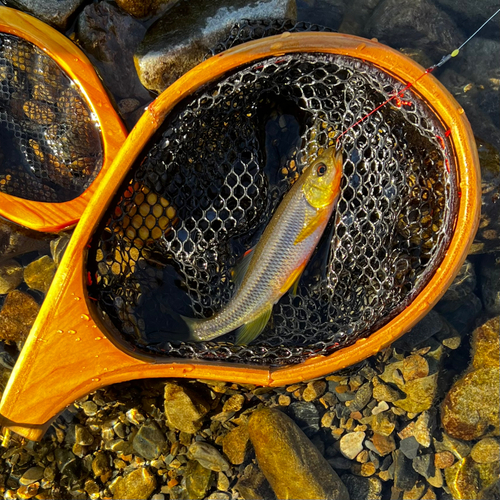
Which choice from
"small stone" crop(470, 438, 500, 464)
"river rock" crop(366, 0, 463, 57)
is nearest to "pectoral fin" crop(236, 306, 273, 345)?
"small stone" crop(470, 438, 500, 464)

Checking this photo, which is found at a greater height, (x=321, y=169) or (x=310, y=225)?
(x=321, y=169)

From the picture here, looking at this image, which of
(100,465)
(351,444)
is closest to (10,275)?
(100,465)

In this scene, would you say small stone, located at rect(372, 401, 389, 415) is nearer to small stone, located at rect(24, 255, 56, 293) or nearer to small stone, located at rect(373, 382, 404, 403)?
small stone, located at rect(373, 382, 404, 403)

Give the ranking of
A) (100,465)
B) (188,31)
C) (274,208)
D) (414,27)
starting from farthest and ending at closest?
(414,27)
(100,465)
(274,208)
(188,31)

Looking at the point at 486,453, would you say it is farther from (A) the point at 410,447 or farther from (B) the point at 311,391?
(B) the point at 311,391

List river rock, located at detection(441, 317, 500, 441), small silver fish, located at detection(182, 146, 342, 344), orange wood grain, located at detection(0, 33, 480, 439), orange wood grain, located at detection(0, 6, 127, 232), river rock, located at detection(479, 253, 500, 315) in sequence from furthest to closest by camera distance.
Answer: river rock, located at detection(479, 253, 500, 315)
river rock, located at detection(441, 317, 500, 441)
small silver fish, located at detection(182, 146, 342, 344)
orange wood grain, located at detection(0, 6, 127, 232)
orange wood grain, located at detection(0, 33, 480, 439)

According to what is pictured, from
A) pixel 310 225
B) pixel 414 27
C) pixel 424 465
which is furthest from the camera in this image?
pixel 414 27

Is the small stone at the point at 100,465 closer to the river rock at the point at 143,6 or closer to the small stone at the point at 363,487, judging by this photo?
the small stone at the point at 363,487
